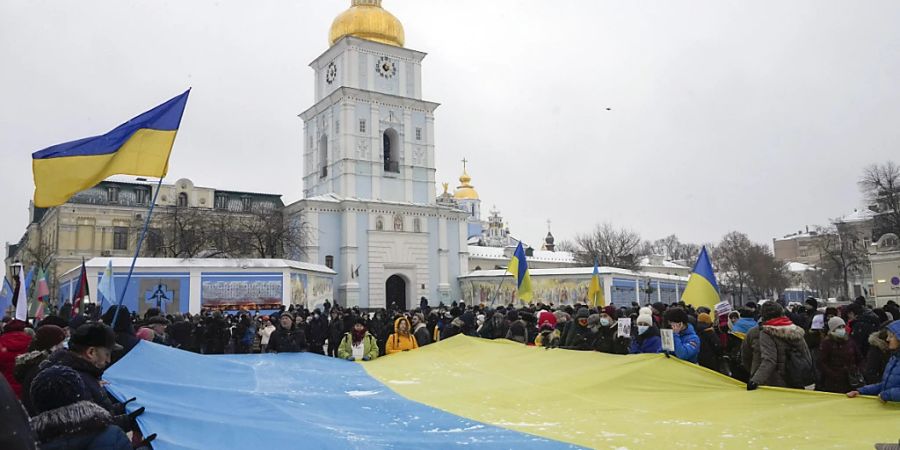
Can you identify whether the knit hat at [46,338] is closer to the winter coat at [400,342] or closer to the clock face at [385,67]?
the winter coat at [400,342]

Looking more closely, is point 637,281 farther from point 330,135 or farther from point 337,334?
point 337,334

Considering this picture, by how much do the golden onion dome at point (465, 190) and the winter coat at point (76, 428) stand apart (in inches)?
3734

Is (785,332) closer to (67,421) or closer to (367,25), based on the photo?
(67,421)

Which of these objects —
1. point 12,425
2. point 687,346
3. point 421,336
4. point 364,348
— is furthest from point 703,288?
point 12,425

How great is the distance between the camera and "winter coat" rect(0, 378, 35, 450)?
2357 mm

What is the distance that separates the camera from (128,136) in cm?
886

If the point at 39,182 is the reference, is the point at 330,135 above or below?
above

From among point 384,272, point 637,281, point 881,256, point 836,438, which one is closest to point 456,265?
point 384,272

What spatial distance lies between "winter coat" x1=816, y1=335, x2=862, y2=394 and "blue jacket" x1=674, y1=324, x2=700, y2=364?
140 centimetres

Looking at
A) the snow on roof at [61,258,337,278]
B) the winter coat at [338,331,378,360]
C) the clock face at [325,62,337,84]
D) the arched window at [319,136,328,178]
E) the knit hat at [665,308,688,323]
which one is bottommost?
the winter coat at [338,331,378,360]

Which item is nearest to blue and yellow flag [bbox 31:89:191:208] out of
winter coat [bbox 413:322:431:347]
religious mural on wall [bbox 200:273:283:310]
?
winter coat [bbox 413:322:431:347]

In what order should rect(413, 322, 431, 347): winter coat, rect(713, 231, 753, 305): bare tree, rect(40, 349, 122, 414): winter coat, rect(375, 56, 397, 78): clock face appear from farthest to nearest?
rect(713, 231, 753, 305): bare tree
rect(375, 56, 397, 78): clock face
rect(413, 322, 431, 347): winter coat
rect(40, 349, 122, 414): winter coat

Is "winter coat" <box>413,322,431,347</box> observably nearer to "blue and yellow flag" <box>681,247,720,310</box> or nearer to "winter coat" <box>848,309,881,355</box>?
"blue and yellow flag" <box>681,247,720,310</box>

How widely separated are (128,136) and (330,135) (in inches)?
1513
